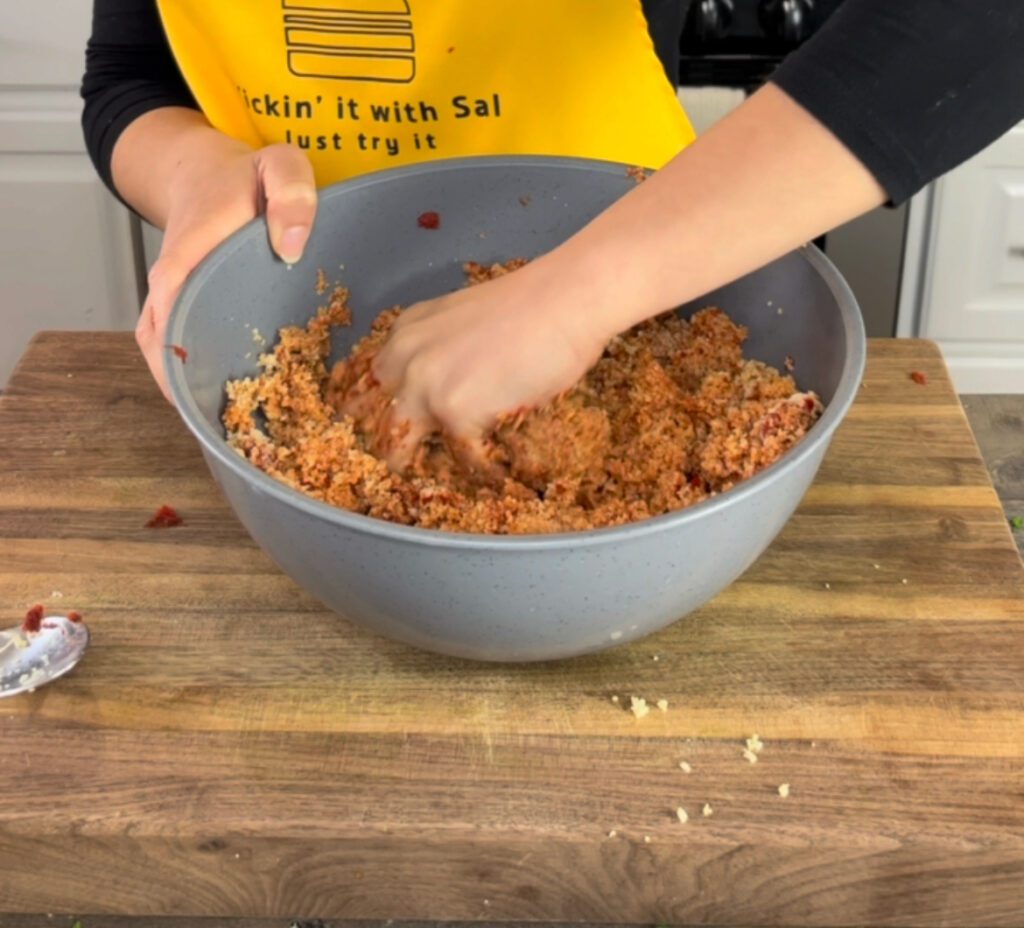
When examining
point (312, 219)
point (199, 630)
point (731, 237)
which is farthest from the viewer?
point (312, 219)

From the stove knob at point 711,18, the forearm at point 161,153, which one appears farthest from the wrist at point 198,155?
the stove knob at point 711,18

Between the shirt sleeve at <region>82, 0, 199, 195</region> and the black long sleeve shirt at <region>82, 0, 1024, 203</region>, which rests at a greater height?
the black long sleeve shirt at <region>82, 0, 1024, 203</region>

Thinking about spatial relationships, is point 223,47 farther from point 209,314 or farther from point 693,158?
point 693,158

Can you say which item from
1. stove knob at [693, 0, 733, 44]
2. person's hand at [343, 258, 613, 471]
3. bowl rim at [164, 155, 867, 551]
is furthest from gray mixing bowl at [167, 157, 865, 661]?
stove knob at [693, 0, 733, 44]

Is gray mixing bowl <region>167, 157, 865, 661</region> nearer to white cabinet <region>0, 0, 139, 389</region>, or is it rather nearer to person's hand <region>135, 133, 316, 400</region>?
person's hand <region>135, 133, 316, 400</region>

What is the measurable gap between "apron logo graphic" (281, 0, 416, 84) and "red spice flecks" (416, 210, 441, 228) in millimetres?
166

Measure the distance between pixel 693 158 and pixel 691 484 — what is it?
0.21 metres

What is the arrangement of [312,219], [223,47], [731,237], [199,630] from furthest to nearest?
[223,47], [312,219], [199,630], [731,237]

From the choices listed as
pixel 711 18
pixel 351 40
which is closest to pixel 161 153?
pixel 351 40

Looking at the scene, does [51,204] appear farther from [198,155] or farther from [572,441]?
[572,441]

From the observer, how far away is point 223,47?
3.38 feet

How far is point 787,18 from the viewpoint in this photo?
160 centimetres

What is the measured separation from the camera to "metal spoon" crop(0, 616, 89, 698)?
72 cm

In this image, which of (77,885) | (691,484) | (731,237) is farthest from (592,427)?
(77,885)
